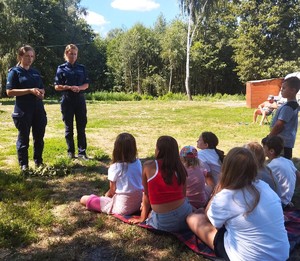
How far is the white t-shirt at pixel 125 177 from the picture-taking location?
3.63 metres

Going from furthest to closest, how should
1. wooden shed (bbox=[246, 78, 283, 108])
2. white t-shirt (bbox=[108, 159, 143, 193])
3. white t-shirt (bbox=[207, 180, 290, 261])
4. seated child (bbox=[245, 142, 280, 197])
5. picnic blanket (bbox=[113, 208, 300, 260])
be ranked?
wooden shed (bbox=[246, 78, 283, 108]) < white t-shirt (bbox=[108, 159, 143, 193]) < seated child (bbox=[245, 142, 280, 197]) < picnic blanket (bbox=[113, 208, 300, 260]) < white t-shirt (bbox=[207, 180, 290, 261])

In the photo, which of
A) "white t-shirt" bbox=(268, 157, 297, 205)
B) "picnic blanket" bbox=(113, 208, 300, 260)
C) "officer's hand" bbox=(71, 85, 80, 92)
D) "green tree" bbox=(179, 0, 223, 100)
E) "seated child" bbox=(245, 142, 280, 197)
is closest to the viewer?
"picnic blanket" bbox=(113, 208, 300, 260)

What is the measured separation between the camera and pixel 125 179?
365cm

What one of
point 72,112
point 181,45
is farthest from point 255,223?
point 181,45

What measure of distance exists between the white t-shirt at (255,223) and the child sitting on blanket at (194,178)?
3.87ft

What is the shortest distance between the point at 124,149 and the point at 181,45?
33.0 meters

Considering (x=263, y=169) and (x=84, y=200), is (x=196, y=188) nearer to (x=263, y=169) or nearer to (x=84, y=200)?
(x=263, y=169)

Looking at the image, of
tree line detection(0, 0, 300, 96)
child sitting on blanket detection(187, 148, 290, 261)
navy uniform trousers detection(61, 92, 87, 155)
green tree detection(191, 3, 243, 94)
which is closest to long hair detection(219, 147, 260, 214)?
child sitting on blanket detection(187, 148, 290, 261)

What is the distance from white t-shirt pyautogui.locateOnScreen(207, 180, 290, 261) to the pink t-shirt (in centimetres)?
121

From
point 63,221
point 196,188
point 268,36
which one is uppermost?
point 268,36

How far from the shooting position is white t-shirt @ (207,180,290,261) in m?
2.33

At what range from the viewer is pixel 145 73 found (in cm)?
3812

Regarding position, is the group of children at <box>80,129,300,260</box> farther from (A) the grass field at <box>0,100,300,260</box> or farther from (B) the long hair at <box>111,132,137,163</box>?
(A) the grass field at <box>0,100,300,260</box>

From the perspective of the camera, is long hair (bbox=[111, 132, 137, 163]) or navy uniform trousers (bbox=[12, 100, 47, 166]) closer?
long hair (bbox=[111, 132, 137, 163])
